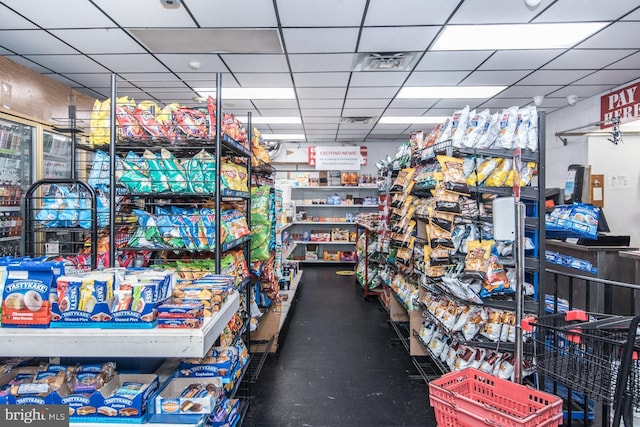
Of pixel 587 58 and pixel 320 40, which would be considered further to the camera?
pixel 587 58

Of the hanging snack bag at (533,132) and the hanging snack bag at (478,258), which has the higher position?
the hanging snack bag at (533,132)

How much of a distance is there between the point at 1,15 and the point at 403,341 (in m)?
4.88


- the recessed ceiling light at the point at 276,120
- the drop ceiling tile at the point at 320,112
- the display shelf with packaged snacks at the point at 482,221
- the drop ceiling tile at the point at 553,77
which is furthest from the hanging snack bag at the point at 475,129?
the recessed ceiling light at the point at 276,120

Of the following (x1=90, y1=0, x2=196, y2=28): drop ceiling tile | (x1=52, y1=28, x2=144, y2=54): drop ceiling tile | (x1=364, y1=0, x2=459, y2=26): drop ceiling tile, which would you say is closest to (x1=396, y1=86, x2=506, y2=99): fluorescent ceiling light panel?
(x1=364, y1=0, x2=459, y2=26): drop ceiling tile

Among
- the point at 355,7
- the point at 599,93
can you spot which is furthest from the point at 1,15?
the point at 599,93

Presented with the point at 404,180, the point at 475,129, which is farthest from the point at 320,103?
the point at 475,129

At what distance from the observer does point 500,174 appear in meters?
2.83

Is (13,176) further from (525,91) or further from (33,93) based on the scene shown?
(525,91)

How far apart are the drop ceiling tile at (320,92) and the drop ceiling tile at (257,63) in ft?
2.66

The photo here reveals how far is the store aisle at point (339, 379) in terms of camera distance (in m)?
2.77

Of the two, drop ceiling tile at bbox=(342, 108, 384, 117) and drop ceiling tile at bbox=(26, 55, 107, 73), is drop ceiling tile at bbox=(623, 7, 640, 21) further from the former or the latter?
drop ceiling tile at bbox=(26, 55, 107, 73)

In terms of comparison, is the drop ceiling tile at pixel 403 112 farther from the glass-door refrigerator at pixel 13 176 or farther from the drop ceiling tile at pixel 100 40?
the glass-door refrigerator at pixel 13 176

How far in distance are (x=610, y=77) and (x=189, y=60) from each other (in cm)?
517

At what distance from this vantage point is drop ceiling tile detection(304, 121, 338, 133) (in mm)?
7957
